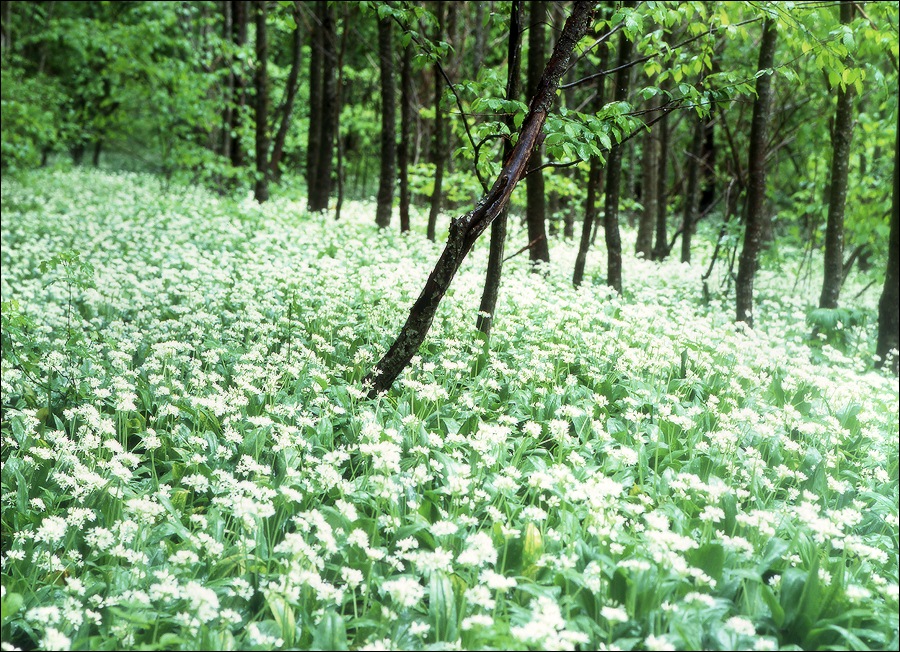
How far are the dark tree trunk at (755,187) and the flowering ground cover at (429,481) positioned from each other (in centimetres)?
117

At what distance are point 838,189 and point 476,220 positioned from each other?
6610 millimetres

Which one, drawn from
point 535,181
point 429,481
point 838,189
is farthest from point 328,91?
point 429,481

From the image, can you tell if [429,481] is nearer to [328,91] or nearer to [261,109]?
[328,91]

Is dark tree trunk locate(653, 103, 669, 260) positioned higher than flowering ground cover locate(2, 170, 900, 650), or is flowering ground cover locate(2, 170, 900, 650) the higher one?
dark tree trunk locate(653, 103, 669, 260)

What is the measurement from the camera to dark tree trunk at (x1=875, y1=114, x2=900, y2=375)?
23.9 ft

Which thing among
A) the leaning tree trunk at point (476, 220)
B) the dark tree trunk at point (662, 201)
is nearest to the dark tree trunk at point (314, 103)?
the dark tree trunk at point (662, 201)

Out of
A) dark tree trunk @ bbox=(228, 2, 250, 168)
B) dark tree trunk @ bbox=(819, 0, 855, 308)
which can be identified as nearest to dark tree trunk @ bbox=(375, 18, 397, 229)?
dark tree trunk @ bbox=(228, 2, 250, 168)

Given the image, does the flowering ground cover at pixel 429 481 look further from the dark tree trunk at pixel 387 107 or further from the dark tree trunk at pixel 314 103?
the dark tree trunk at pixel 314 103

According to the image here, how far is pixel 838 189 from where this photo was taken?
9094 millimetres

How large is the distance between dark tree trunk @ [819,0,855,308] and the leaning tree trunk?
18.0ft

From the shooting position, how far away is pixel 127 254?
30.0 ft

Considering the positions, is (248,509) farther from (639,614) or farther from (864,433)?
(864,433)

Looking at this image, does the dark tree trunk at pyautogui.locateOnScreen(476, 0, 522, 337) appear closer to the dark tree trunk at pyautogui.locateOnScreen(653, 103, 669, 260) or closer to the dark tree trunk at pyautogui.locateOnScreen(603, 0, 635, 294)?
the dark tree trunk at pyautogui.locateOnScreen(603, 0, 635, 294)

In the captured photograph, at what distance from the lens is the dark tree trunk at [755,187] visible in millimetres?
7938
